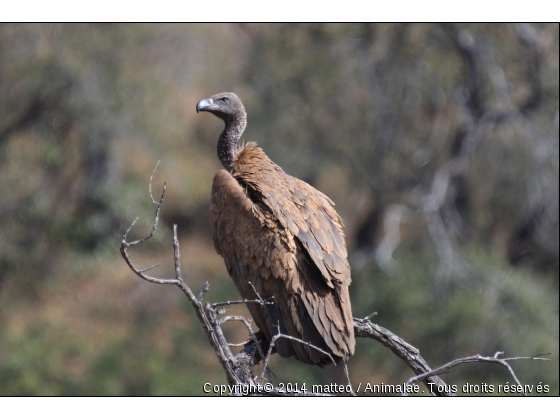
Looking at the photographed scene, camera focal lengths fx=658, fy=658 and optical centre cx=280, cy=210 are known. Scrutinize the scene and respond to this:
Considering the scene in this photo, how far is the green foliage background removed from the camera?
1077 cm

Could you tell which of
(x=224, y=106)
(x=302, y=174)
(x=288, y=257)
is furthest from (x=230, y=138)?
(x=302, y=174)

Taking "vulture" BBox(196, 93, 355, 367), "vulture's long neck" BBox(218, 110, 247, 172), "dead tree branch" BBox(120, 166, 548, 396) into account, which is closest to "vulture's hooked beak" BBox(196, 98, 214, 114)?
"vulture's long neck" BBox(218, 110, 247, 172)

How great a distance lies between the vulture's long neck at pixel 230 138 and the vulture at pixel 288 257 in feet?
1.32

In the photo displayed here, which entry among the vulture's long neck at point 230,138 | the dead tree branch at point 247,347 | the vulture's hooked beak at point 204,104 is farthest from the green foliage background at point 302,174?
the dead tree branch at point 247,347

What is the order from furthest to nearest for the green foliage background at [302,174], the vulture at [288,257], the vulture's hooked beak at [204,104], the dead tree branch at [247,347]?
the green foliage background at [302,174], the vulture's hooked beak at [204,104], the vulture at [288,257], the dead tree branch at [247,347]

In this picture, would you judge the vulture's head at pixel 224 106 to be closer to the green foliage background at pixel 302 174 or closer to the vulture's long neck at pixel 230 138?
the vulture's long neck at pixel 230 138

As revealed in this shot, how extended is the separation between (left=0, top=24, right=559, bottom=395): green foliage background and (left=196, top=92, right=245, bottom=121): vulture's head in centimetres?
634

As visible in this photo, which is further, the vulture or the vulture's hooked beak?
the vulture's hooked beak

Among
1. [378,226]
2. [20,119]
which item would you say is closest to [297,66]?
[378,226]

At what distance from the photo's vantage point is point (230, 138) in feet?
15.5

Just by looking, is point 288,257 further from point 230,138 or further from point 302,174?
point 302,174

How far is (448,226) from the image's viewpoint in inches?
443

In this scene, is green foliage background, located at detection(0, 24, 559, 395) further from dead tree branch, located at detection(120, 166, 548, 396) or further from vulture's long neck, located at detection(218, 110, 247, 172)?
dead tree branch, located at detection(120, 166, 548, 396)

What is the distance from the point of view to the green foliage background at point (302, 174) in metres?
10.8
